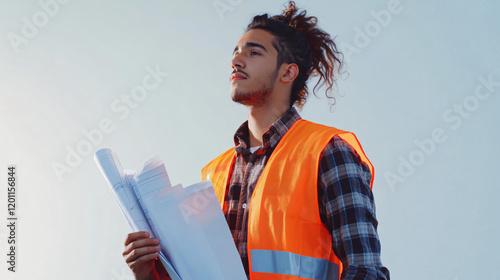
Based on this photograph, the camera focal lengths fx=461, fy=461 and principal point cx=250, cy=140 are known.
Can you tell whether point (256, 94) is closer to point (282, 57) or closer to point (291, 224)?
point (282, 57)

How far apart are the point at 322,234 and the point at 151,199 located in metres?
0.65

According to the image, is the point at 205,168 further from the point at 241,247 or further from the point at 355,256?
the point at 355,256

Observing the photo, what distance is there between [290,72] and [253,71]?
0.78ft

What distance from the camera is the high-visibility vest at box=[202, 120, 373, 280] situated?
161 centimetres

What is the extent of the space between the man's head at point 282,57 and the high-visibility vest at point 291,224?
0.46 m

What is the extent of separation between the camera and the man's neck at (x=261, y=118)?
212cm

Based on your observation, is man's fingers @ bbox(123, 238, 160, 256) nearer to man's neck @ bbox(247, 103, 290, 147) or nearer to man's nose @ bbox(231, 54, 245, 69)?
man's neck @ bbox(247, 103, 290, 147)

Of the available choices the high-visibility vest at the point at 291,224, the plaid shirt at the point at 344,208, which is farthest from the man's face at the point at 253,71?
the high-visibility vest at the point at 291,224

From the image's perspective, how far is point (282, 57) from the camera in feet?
7.43

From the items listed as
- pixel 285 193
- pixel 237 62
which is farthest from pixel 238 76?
pixel 285 193

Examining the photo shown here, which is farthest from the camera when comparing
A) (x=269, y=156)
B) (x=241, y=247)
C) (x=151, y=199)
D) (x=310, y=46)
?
(x=310, y=46)

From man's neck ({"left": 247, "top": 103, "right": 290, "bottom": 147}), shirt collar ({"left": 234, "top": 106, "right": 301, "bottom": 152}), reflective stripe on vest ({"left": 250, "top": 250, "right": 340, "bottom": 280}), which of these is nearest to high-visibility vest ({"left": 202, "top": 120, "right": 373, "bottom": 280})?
reflective stripe on vest ({"left": 250, "top": 250, "right": 340, "bottom": 280})

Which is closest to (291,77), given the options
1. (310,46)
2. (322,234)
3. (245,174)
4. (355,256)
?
(310,46)

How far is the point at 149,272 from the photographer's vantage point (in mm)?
1629
